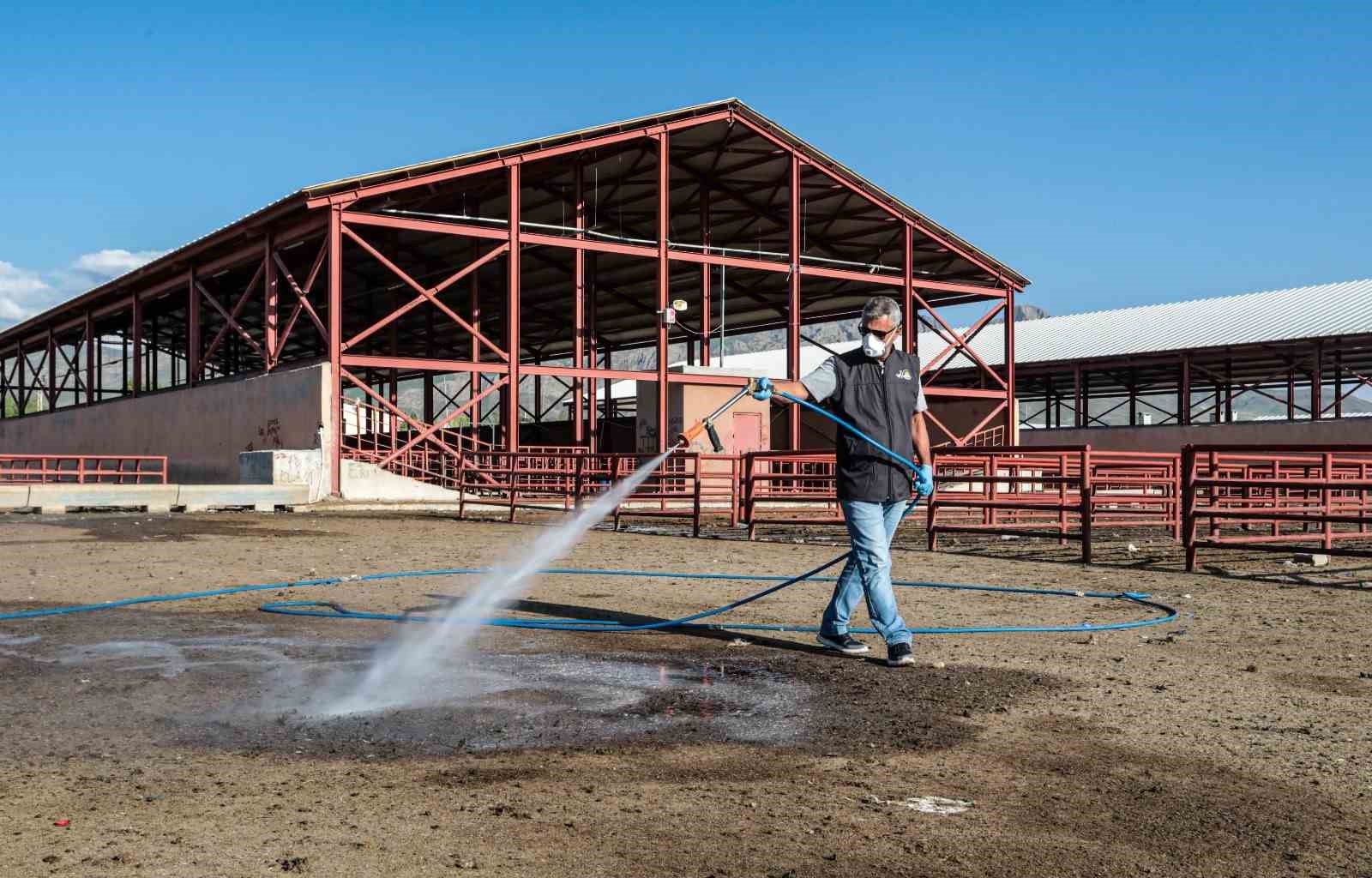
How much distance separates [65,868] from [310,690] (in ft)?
8.50

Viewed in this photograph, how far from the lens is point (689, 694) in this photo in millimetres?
5875

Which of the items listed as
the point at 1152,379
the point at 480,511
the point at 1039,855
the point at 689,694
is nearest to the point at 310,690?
the point at 689,694

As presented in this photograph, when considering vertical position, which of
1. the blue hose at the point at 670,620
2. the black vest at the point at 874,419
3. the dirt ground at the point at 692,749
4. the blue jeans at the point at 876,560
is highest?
the black vest at the point at 874,419

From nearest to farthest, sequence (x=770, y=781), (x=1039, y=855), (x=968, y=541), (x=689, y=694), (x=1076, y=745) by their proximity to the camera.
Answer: (x=1039, y=855)
(x=770, y=781)
(x=1076, y=745)
(x=689, y=694)
(x=968, y=541)

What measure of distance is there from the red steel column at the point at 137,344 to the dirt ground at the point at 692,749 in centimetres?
2800

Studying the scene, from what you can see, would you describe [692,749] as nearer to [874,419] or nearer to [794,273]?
[874,419]

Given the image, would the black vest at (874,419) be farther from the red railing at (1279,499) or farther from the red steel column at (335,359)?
the red steel column at (335,359)

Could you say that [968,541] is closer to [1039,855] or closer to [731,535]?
[731,535]

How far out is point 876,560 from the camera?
6.86 metres

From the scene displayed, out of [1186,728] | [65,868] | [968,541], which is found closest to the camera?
[65,868]

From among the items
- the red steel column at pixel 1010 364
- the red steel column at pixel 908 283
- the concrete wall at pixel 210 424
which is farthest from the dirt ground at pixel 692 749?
the red steel column at pixel 1010 364

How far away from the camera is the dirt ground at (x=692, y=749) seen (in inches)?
140

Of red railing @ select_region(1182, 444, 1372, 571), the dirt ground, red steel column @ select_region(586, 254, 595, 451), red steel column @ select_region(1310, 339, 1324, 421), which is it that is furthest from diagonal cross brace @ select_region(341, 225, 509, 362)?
red steel column @ select_region(1310, 339, 1324, 421)

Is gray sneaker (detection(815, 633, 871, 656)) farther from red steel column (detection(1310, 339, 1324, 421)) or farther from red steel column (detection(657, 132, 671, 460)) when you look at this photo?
red steel column (detection(1310, 339, 1324, 421))
